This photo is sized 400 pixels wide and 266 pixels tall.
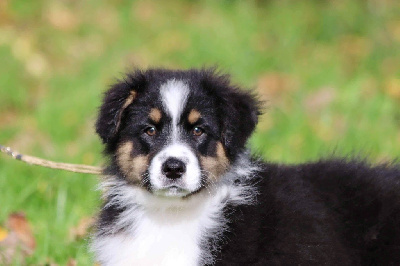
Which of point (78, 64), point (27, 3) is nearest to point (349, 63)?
point (78, 64)

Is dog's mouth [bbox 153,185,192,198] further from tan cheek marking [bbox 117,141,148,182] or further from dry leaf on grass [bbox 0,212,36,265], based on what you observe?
dry leaf on grass [bbox 0,212,36,265]

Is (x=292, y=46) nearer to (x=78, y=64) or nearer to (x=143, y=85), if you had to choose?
(x=78, y=64)

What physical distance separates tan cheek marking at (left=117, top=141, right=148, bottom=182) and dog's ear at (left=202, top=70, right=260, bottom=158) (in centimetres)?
56

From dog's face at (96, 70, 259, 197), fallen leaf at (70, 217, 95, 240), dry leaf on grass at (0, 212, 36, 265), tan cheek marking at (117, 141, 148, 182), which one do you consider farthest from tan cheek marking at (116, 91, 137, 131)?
dry leaf on grass at (0, 212, 36, 265)

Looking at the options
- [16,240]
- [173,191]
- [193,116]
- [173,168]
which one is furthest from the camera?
[16,240]

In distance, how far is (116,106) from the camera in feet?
16.8

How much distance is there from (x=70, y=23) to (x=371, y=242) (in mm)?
9727

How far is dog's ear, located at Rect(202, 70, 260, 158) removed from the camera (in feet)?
16.7

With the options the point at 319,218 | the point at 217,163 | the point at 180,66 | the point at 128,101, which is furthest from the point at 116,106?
the point at 180,66

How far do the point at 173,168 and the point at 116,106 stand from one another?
67 centimetres

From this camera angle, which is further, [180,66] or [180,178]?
[180,66]

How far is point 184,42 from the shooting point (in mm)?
12453

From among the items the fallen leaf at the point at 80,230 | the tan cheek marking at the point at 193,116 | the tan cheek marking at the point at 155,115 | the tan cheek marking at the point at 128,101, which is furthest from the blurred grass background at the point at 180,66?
the tan cheek marking at the point at 193,116

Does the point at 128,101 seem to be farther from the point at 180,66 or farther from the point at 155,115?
the point at 180,66
